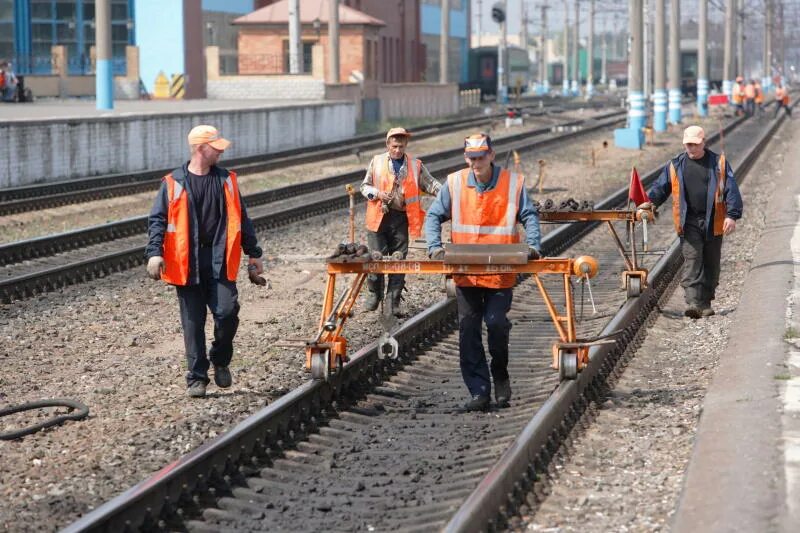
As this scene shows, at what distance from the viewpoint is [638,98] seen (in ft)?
130

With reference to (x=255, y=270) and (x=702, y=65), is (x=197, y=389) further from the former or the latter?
(x=702, y=65)

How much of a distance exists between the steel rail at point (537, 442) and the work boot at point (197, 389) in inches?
88.3

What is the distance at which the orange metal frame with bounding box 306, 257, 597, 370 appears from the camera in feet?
29.1

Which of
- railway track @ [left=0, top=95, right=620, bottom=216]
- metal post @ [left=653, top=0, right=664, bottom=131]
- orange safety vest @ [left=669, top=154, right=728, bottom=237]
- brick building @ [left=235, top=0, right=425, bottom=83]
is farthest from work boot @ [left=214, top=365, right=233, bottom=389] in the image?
brick building @ [left=235, top=0, right=425, bottom=83]

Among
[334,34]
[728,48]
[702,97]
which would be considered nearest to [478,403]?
[334,34]

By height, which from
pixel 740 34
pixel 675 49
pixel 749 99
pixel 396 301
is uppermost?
pixel 740 34

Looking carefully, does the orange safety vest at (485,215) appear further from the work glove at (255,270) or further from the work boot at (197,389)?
the work boot at (197,389)

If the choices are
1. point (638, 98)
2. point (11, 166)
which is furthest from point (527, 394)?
point (638, 98)

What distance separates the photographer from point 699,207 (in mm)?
12883

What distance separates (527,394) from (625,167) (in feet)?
80.3

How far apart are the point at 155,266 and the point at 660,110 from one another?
135 feet

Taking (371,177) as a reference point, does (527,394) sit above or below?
below

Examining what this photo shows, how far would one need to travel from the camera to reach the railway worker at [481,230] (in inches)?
353

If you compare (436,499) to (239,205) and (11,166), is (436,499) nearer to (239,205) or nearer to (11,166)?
(239,205)
